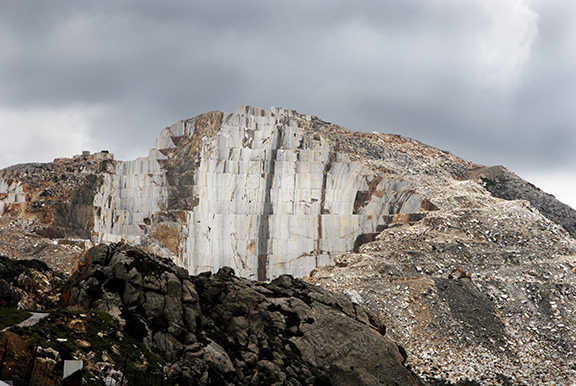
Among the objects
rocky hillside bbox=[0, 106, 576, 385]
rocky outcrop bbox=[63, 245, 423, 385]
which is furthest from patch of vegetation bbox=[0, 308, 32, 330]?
rocky hillside bbox=[0, 106, 576, 385]

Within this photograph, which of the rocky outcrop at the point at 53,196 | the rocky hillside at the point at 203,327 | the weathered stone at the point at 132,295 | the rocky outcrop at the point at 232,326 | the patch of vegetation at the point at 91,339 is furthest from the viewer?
the rocky outcrop at the point at 53,196

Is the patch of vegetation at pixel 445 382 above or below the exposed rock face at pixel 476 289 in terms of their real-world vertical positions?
below

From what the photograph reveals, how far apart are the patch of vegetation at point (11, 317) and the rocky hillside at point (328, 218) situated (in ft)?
128

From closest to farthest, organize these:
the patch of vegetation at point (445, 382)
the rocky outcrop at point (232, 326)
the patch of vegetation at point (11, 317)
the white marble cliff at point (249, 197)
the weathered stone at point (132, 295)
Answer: the patch of vegetation at point (11, 317), the rocky outcrop at point (232, 326), the weathered stone at point (132, 295), the patch of vegetation at point (445, 382), the white marble cliff at point (249, 197)

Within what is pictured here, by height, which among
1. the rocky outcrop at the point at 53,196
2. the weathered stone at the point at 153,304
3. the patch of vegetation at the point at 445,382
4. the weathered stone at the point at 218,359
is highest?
the rocky outcrop at the point at 53,196

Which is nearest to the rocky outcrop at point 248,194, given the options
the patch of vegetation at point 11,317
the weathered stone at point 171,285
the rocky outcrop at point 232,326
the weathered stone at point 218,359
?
the rocky outcrop at point 232,326

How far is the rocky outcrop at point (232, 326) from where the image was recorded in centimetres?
3991

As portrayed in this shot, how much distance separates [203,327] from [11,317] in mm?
14212

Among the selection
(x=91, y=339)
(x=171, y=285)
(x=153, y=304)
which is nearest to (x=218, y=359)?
(x=153, y=304)

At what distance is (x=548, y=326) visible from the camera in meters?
64.2

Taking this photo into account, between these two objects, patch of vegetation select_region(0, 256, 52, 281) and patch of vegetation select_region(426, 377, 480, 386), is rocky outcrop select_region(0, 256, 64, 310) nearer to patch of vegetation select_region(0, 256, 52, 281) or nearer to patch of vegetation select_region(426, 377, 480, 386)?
patch of vegetation select_region(0, 256, 52, 281)

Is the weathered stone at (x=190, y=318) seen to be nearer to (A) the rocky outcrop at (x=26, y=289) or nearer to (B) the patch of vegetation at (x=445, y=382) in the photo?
(A) the rocky outcrop at (x=26, y=289)

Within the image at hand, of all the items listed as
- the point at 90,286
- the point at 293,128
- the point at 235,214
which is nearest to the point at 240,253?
the point at 235,214

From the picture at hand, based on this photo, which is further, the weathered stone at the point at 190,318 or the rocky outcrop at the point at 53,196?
the rocky outcrop at the point at 53,196
